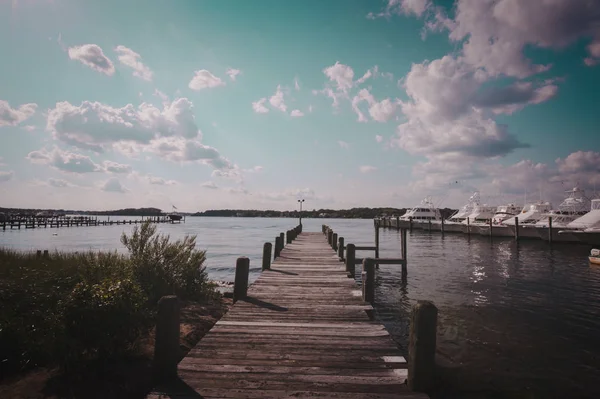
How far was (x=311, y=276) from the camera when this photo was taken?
35.4ft

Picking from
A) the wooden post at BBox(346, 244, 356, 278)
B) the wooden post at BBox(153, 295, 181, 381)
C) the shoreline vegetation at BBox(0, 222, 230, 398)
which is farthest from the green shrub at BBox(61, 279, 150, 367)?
the wooden post at BBox(346, 244, 356, 278)

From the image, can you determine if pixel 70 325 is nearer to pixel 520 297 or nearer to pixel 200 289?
pixel 200 289

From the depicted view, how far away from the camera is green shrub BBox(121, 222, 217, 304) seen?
8578 mm

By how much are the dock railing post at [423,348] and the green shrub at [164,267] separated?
6.24 m

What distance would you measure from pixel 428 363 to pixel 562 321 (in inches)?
408

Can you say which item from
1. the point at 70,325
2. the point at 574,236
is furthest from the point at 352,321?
the point at 574,236

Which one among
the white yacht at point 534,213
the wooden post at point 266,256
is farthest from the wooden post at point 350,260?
the white yacht at point 534,213

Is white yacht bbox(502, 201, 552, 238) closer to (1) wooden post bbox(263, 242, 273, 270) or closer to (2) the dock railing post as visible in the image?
(1) wooden post bbox(263, 242, 273, 270)

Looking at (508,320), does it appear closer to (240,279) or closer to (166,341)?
(240,279)

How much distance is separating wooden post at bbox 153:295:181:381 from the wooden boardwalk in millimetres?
170

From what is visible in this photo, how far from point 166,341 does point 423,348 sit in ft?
9.83

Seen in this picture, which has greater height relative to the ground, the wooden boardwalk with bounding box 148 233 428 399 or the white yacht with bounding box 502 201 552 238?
the white yacht with bounding box 502 201 552 238

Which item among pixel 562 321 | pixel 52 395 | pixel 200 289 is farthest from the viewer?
pixel 562 321

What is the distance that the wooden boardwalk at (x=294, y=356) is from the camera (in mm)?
3762
